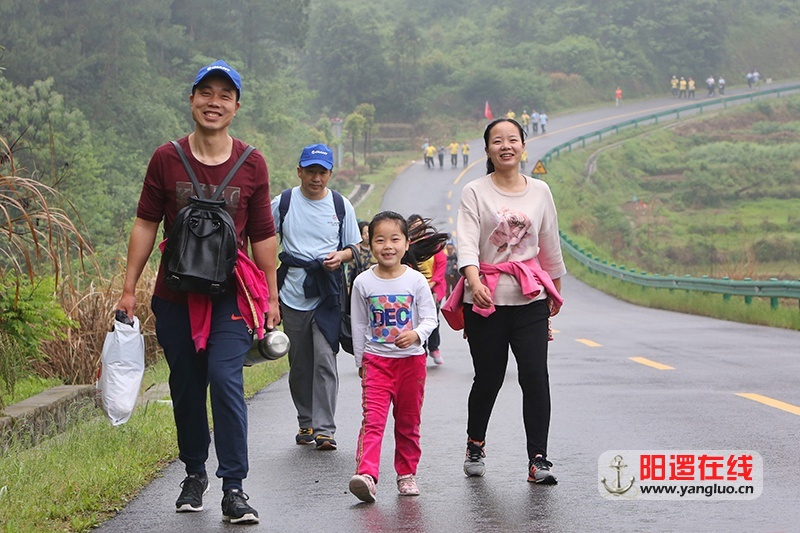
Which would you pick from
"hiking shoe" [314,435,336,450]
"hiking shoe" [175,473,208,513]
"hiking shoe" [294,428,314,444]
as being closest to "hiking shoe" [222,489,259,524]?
"hiking shoe" [175,473,208,513]

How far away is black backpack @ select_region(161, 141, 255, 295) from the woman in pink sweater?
1.37m

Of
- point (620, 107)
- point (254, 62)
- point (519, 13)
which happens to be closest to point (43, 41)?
point (254, 62)

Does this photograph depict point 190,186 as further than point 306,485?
No

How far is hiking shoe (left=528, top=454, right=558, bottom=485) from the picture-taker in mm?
6652

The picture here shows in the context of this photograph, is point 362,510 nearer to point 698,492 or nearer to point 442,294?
point 698,492

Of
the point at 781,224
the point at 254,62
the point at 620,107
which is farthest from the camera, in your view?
the point at 620,107

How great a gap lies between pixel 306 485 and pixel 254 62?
234 ft

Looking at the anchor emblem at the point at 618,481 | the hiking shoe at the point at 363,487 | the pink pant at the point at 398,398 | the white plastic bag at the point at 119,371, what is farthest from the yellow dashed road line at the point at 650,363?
the white plastic bag at the point at 119,371

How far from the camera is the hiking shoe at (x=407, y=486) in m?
6.54

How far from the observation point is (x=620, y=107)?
101562 mm

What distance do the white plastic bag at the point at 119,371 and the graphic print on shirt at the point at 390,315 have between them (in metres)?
1.25

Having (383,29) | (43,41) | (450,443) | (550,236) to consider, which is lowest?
(450,443)

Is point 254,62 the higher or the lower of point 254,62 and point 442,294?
the higher

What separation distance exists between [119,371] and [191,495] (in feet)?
2.29
